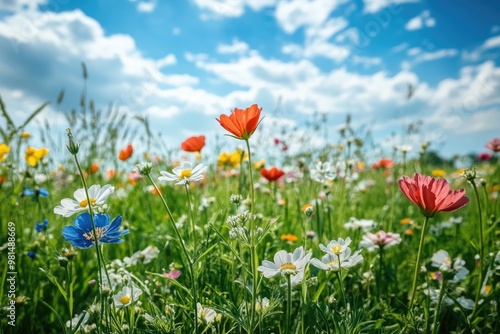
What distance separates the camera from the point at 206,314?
1017mm

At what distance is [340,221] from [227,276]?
0.88 metres

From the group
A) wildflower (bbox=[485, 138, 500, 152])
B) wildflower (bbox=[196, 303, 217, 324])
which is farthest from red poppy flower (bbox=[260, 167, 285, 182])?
wildflower (bbox=[485, 138, 500, 152])

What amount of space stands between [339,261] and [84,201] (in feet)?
2.37

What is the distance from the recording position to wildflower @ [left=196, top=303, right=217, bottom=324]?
0.99 meters

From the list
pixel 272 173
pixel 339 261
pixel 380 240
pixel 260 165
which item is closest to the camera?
pixel 339 261

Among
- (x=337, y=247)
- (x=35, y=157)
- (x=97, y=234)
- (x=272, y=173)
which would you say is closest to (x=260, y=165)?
(x=272, y=173)

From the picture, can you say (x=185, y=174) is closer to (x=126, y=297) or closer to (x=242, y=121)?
(x=242, y=121)

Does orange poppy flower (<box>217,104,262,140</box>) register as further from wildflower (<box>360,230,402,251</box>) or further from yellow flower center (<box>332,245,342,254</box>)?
wildflower (<box>360,230,402,251</box>)

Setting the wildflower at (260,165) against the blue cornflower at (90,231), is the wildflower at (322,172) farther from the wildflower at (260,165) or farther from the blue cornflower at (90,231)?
the blue cornflower at (90,231)

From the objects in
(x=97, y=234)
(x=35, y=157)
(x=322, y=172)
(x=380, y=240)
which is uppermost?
(x=35, y=157)

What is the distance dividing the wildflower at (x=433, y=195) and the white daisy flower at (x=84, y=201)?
30.7 inches

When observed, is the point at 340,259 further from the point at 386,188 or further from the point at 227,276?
the point at 386,188

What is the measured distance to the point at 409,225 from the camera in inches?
81.7

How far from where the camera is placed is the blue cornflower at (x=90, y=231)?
93 centimetres
